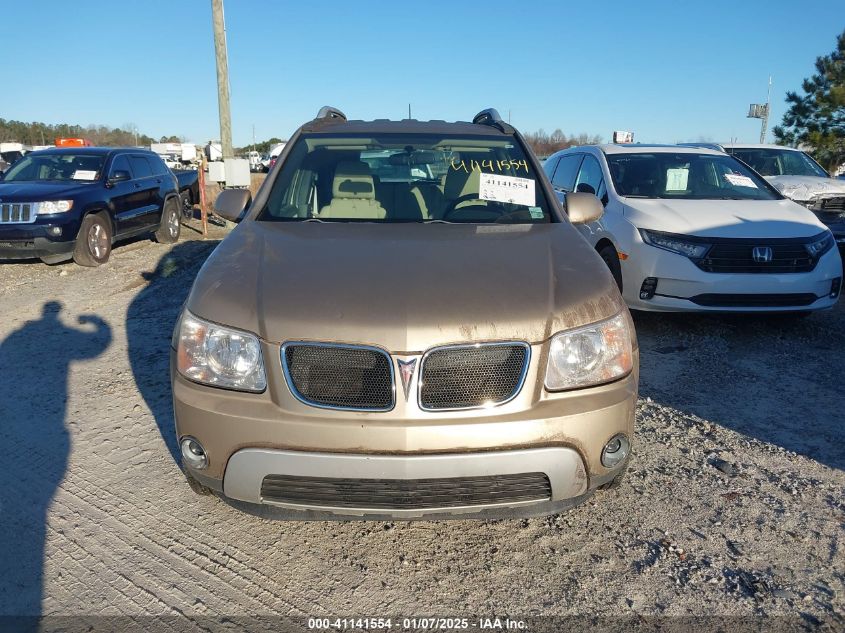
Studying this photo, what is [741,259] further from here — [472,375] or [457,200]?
[472,375]

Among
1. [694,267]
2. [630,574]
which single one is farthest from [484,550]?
[694,267]

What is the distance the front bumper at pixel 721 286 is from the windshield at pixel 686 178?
1075 mm

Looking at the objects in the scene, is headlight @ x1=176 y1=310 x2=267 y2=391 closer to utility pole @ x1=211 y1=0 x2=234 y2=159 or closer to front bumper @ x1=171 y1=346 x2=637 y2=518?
front bumper @ x1=171 y1=346 x2=637 y2=518

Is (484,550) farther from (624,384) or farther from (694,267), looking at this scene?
(694,267)

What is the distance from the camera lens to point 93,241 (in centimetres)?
911

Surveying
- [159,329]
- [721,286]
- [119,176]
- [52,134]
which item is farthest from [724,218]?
[52,134]

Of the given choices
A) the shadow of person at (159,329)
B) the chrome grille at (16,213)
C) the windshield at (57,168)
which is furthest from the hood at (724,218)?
the windshield at (57,168)

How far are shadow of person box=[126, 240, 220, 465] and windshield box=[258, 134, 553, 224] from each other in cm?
156

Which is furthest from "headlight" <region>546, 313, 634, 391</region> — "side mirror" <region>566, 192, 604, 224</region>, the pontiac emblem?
"side mirror" <region>566, 192, 604, 224</region>

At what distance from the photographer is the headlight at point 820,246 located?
17.4 feet

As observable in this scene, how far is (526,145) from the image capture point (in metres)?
4.01

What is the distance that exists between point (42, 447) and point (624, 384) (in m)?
3.22

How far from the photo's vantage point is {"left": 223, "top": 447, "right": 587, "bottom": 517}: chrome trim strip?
7.20 ft

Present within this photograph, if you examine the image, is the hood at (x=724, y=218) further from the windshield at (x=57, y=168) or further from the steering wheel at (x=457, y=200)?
the windshield at (x=57, y=168)
